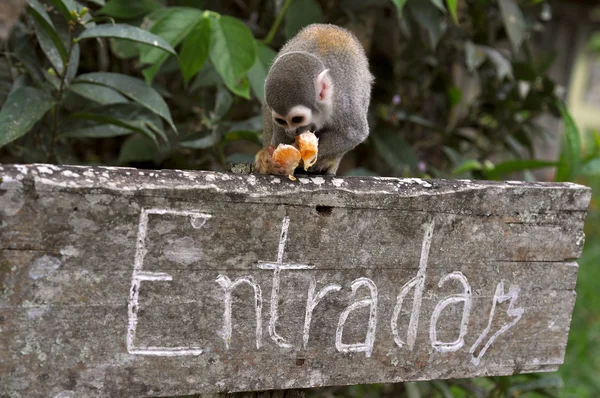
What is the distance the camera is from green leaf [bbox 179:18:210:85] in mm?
1656

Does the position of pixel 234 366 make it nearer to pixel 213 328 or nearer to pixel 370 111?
pixel 213 328

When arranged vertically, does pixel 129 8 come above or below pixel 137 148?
above

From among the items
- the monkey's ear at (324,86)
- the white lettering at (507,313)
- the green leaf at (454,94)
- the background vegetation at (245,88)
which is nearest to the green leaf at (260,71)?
the background vegetation at (245,88)

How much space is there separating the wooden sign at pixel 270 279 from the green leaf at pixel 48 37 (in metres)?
0.58

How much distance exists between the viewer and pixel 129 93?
1.52 meters

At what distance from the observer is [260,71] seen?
6.11ft

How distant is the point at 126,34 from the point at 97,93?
0.26 m

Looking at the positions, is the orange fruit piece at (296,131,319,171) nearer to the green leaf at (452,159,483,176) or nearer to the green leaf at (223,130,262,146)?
the green leaf at (223,130,262,146)

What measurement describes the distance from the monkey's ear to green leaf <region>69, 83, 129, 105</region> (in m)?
0.51

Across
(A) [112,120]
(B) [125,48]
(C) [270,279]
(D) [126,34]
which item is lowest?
(C) [270,279]

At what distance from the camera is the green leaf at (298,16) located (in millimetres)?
1999

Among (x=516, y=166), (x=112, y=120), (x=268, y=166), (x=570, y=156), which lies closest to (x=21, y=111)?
(x=112, y=120)

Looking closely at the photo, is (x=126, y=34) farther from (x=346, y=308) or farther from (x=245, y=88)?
(x=346, y=308)

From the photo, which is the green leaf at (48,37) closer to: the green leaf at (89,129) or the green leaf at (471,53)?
the green leaf at (89,129)
